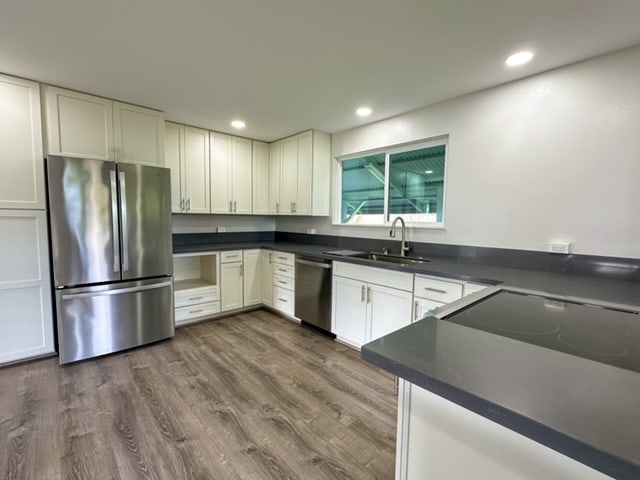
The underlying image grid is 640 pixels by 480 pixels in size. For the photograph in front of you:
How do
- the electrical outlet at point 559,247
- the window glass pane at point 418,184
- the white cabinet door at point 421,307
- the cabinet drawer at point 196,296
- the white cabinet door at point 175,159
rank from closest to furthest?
the electrical outlet at point 559,247
the white cabinet door at point 421,307
the window glass pane at point 418,184
the cabinet drawer at point 196,296
the white cabinet door at point 175,159

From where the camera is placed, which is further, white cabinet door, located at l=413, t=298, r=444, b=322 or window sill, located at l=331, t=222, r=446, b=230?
window sill, located at l=331, t=222, r=446, b=230

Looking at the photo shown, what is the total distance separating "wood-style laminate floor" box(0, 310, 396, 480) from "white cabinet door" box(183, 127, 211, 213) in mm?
1729

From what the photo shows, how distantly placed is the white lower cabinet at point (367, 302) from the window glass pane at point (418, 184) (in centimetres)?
86

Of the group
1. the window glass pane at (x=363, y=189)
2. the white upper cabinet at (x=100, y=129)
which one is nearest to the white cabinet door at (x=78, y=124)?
the white upper cabinet at (x=100, y=129)

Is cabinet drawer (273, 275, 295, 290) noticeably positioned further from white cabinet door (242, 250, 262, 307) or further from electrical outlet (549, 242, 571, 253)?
electrical outlet (549, 242, 571, 253)

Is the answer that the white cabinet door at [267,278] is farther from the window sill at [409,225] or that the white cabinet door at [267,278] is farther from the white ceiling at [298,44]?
the white ceiling at [298,44]

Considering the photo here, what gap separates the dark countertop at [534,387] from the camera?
0.47 meters

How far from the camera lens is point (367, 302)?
8.98ft

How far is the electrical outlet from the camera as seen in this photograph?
2086mm

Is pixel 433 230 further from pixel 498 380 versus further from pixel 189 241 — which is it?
pixel 189 241

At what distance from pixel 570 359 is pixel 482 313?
451 mm

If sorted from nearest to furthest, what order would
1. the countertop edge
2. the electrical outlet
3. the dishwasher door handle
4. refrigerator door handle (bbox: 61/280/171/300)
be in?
1. the countertop edge
2. the electrical outlet
3. refrigerator door handle (bbox: 61/280/171/300)
4. the dishwasher door handle

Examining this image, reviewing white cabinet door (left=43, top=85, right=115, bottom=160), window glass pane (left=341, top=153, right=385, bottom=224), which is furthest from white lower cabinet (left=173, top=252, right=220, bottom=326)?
window glass pane (left=341, top=153, right=385, bottom=224)

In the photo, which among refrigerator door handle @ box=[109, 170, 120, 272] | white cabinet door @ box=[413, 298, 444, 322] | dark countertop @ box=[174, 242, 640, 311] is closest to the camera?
dark countertop @ box=[174, 242, 640, 311]
